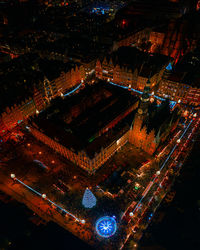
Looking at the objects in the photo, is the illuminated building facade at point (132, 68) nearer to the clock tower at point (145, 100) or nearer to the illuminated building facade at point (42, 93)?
the illuminated building facade at point (42, 93)

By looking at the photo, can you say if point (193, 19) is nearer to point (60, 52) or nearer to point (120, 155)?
point (60, 52)

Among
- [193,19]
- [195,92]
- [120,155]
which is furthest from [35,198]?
[193,19]

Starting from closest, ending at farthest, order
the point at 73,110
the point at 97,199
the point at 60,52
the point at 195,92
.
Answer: the point at 97,199, the point at 73,110, the point at 195,92, the point at 60,52

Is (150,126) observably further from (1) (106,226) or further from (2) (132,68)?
(2) (132,68)

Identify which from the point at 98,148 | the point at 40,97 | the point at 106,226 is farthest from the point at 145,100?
the point at 40,97

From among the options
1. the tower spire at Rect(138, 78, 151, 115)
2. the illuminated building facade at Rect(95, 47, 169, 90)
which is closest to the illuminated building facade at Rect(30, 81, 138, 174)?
the tower spire at Rect(138, 78, 151, 115)

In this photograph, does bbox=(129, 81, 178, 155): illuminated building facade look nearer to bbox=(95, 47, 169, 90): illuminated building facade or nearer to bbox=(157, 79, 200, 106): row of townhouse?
bbox=(157, 79, 200, 106): row of townhouse

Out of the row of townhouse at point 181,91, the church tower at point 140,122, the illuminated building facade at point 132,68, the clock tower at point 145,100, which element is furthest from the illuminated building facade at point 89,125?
the row of townhouse at point 181,91
